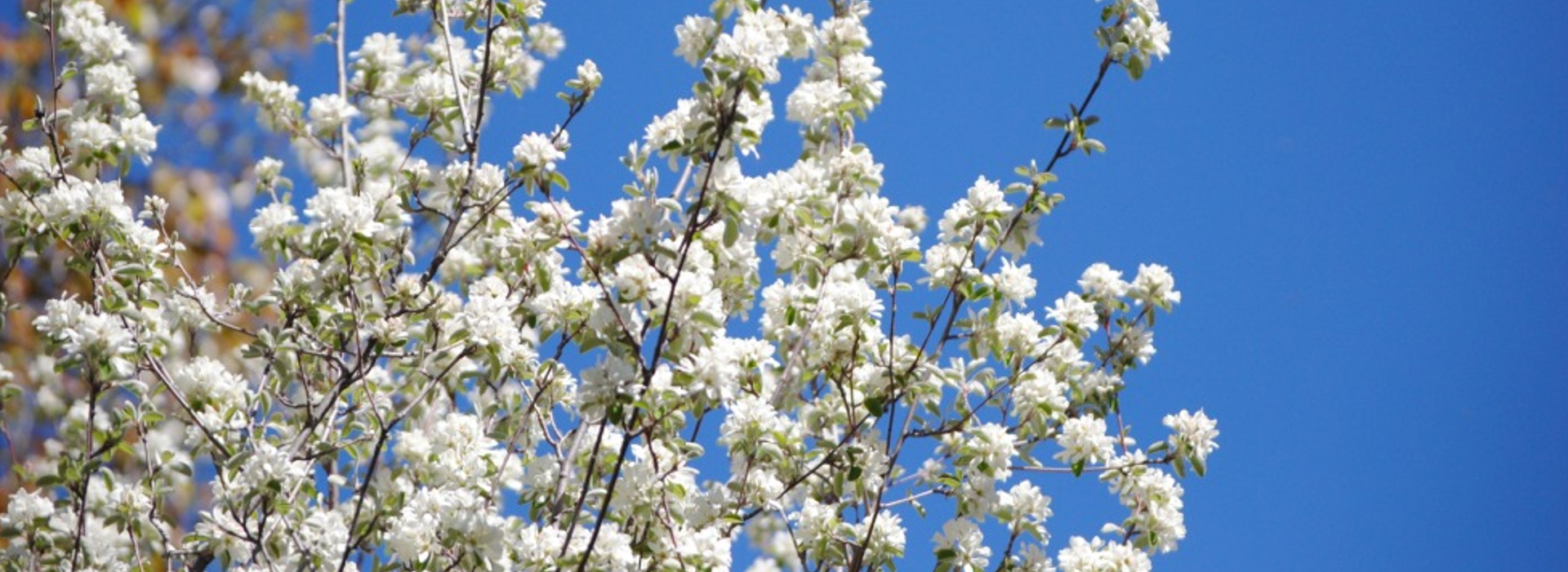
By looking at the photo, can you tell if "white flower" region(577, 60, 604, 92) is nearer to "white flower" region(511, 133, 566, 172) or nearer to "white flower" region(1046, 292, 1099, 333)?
"white flower" region(511, 133, 566, 172)

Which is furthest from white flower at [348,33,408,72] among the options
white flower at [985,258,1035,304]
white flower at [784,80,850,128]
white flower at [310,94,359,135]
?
white flower at [985,258,1035,304]

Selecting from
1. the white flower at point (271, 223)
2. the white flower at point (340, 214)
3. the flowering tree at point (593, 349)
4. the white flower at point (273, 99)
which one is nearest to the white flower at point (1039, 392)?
the flowering tree at point (593, 349)

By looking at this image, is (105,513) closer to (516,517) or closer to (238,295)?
(238,295)

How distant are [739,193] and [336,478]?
1.11m

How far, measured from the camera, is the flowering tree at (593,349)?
2.27m

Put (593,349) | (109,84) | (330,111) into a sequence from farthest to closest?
(330,111)
(109,84)
(593,349)

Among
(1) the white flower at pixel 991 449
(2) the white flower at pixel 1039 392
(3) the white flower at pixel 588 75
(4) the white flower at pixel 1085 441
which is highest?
(3) the white flower at pixel 588 75

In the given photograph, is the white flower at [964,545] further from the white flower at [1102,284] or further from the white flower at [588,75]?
the white flower at [588,75]

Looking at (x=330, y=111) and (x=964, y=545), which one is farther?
(x=330, y=111)

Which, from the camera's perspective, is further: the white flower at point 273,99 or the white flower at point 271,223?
the white flower at point 273,99

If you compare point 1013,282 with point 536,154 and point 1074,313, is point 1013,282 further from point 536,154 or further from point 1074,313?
point 536,154

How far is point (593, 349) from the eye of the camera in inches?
88.0

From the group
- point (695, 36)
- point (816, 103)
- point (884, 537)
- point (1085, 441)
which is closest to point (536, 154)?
point (695, 36)

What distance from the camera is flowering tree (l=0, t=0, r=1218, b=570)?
7.44ft
